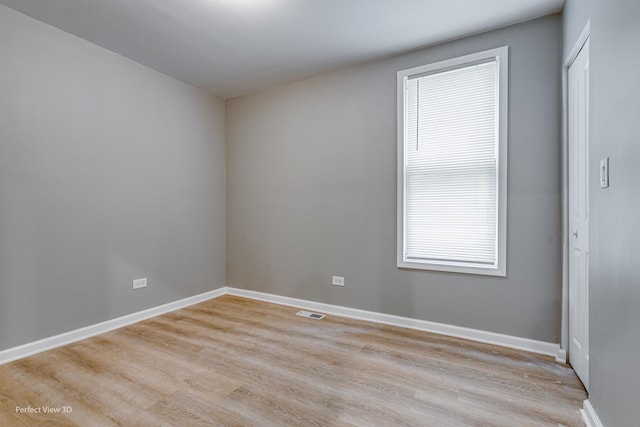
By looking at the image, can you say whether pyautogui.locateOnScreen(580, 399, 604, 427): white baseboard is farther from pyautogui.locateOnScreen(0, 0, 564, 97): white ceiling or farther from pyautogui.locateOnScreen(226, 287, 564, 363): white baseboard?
pyautogui.locateOnScreen(0, 0, 564, 97): white ceiling

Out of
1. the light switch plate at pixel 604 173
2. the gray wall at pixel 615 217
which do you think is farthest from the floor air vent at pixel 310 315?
the light switch plate at pixel 604 173

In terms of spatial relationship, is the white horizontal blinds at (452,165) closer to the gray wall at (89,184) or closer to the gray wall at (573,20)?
the gray wall at (573,20)

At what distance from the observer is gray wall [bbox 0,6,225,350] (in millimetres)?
2395

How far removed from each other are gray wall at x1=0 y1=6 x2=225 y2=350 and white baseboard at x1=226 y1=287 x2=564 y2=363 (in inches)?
45.1

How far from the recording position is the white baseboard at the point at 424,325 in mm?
2482

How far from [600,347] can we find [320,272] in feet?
8.10

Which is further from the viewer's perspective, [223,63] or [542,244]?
[223,63]

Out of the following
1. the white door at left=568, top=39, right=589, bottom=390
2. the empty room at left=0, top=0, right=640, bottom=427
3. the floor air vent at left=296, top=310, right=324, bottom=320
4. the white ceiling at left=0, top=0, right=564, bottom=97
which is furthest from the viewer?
the floor air vent at left=296, top=310, right=324, bottom=320

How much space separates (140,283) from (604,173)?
389 cm

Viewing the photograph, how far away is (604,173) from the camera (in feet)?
4.83

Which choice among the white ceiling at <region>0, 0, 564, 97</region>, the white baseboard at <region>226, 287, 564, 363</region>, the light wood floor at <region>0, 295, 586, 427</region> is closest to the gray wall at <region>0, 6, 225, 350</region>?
the white ceiling at <region>0, 0, 564, 97</region>

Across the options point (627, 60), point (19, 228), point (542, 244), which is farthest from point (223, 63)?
point (542, 244)

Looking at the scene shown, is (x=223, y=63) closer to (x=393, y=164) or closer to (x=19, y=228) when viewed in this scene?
(x=393, y=164)

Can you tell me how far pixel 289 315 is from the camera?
3393 millimetres
